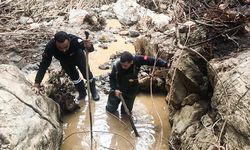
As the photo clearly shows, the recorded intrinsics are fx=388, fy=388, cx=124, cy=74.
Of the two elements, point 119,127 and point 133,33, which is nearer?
point 119,127

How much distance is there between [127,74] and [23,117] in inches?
73.5

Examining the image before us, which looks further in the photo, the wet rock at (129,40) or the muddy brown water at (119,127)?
the wet rock at (129,40)

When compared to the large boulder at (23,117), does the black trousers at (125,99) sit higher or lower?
lower

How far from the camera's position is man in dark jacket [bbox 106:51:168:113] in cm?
596

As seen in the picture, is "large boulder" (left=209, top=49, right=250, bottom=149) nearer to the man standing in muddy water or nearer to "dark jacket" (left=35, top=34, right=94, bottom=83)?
the man standing in muddy water

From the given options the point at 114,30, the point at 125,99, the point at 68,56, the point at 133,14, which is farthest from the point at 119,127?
the point at 133,14

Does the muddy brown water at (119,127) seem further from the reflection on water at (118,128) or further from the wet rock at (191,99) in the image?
the wet rock at (191,99)

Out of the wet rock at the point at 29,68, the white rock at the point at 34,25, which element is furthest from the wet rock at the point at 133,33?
the wet rock at the point at 29,68

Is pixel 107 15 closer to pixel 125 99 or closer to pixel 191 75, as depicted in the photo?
pixel 125 99

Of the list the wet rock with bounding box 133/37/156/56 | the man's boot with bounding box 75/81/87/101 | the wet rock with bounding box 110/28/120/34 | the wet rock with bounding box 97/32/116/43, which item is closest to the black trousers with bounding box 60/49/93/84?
the man's boot with bounding box 75/81/87/101

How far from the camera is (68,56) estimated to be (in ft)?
21.9

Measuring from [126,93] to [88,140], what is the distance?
100 cm

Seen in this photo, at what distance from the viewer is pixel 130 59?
5859 mm

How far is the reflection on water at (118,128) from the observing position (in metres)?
6.12
